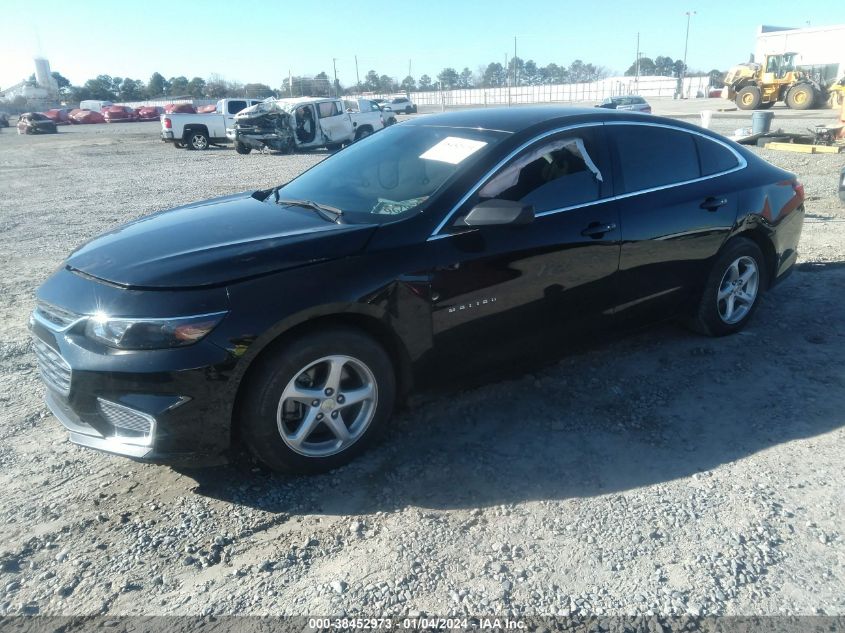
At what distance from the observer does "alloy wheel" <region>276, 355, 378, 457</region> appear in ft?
10.1

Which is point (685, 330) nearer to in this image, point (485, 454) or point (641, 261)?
point (641, 261)

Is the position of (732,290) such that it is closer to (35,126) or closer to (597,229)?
(597,229)

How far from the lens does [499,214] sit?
10.8 ft

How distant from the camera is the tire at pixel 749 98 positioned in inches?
1279

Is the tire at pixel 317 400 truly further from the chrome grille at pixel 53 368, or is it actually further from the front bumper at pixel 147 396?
the chrome grille at pixel 53 368

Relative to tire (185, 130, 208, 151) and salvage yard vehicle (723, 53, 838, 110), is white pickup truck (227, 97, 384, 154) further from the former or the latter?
salvage yard vehicle (723, 53, 838, 110)

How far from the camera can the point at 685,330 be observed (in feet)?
16.3

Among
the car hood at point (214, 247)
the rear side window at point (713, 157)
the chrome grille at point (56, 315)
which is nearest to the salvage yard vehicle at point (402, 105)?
the rear side window at point (713, 157)

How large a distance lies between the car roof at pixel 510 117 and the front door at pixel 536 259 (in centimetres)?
14

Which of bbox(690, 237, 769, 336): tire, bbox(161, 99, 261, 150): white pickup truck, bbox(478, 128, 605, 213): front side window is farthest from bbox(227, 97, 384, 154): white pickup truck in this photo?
bbox(478, 128, 605, 213): front side window

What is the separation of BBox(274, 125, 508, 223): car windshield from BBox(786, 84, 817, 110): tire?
33.4m

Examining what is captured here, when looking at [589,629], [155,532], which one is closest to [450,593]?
[589,629]

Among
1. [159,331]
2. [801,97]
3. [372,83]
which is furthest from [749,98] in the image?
[372,83]

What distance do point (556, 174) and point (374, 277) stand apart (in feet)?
4.60
